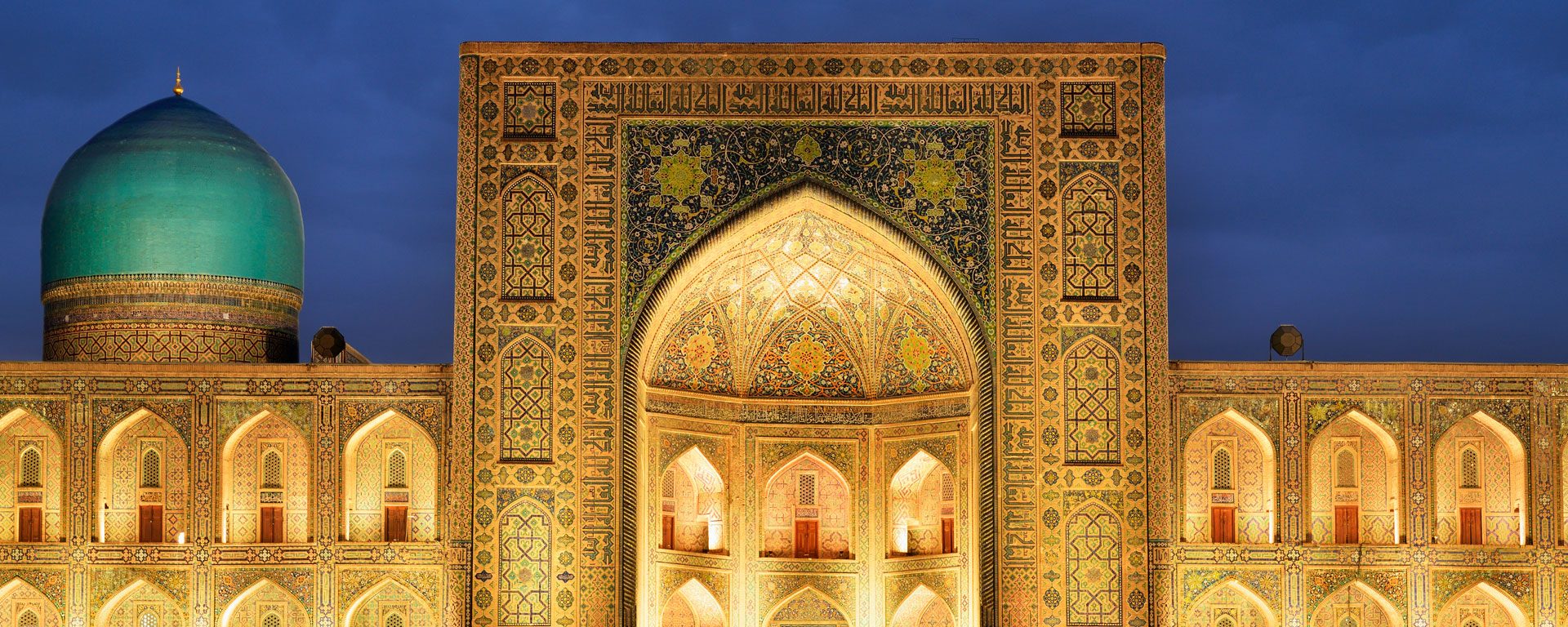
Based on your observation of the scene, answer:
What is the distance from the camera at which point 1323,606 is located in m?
11.6

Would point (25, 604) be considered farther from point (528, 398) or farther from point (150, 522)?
point (528, 398)

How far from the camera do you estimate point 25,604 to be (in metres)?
11.6

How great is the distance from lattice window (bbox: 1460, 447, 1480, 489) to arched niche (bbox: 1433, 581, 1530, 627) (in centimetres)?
76

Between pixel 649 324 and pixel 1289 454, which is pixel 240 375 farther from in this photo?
pixel 1289 454

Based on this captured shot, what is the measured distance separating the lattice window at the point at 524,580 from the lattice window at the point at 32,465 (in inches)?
139

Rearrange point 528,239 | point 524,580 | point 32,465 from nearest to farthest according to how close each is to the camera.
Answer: point 524,580 → point 528,239 → point 32,465

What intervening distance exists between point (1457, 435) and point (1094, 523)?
2.93 metres

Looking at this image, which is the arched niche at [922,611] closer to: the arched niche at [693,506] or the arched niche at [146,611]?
the arched niche at [693,506]

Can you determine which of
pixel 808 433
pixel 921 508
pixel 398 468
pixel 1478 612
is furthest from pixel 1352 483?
pixel 398 468

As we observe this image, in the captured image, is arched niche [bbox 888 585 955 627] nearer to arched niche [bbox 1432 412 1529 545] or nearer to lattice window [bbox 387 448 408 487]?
arched niche [bbox 1432 412 1529 545]

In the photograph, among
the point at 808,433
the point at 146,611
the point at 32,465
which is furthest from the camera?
the point at 808,433

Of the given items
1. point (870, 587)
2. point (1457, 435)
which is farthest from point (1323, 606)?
point (870, 587)

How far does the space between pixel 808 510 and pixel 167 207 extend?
19.1ft

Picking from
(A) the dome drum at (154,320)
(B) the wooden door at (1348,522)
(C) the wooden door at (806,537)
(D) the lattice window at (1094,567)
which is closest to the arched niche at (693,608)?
(C) the wooden door at (806,537)
